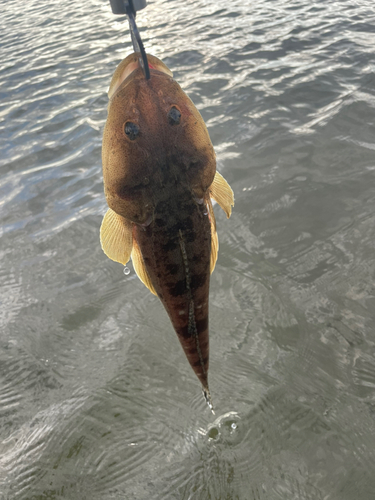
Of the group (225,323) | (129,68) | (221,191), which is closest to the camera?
(129,68)

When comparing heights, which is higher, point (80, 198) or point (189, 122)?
point (189, 122)

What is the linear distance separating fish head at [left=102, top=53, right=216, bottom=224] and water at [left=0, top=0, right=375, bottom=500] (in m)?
2.09

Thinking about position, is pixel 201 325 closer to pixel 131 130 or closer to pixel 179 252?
pixel 179 252

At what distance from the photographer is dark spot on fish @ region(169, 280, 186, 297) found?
6.44 ft

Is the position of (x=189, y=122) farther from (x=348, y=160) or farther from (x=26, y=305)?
(x=348, y=160)

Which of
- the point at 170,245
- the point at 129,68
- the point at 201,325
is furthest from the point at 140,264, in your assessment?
the point at 129,68

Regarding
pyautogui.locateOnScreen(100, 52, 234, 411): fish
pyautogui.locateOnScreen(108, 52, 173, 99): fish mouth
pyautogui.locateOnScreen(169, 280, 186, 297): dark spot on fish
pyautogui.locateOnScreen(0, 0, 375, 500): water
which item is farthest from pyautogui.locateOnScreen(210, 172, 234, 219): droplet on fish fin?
pyautogui.locateOnScreen(0, 0, 375, 500): water

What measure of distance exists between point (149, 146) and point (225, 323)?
2.52 meters

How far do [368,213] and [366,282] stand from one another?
102 centimetres

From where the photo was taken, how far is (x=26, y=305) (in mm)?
4508

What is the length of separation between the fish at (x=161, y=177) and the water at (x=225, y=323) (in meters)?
1.76

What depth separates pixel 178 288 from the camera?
1978mm

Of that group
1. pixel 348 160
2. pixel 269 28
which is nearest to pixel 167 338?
pixel 348 160

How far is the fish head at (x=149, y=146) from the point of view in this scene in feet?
5.99
